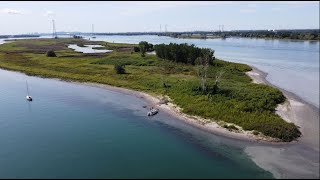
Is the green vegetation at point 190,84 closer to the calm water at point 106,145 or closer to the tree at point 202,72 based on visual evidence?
the tree at point 202,72

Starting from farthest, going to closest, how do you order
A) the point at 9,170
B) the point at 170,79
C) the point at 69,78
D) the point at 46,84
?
the point at 69,78, the point at 46,84, the point at 170,79, the point at 9,170

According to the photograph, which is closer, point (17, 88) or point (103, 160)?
point (103, 160)

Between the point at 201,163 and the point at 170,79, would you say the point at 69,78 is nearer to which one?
the point at 170,79

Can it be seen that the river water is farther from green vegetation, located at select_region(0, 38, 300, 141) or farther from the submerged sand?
green vegetation, located at select_region(0, 38, 300, 141)

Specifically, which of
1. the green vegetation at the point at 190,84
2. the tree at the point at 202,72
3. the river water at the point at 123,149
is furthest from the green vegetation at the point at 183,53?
the river water at the point at 123,149

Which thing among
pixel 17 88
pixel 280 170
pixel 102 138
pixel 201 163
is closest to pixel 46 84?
pixel 17 88

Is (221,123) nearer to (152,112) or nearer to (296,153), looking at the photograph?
(152,112)

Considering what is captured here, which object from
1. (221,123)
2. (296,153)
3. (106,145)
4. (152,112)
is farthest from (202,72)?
(296,153)

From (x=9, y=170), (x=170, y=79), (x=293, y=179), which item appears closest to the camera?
(x=293, y=179)
